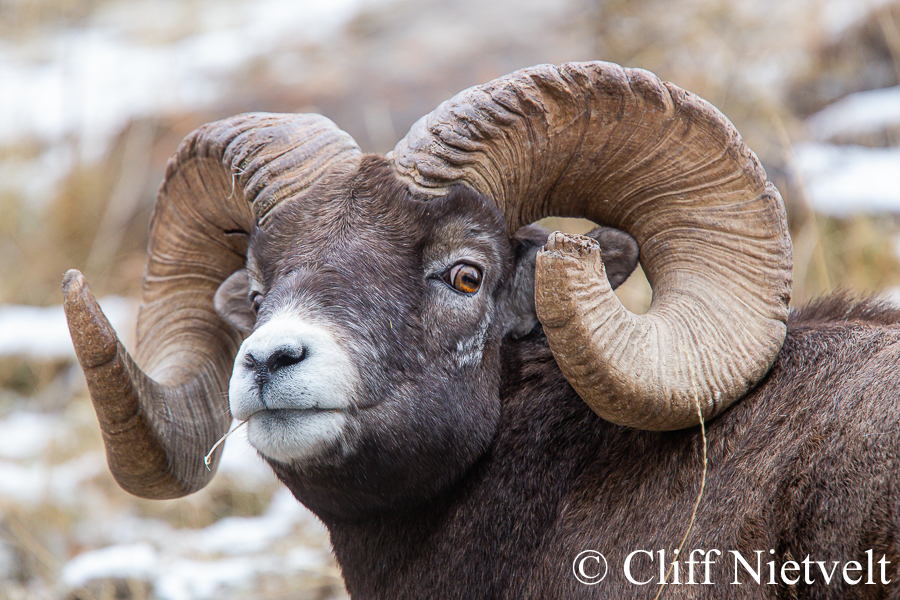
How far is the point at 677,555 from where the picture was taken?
9.56ft

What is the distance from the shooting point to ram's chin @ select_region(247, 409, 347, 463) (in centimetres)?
297

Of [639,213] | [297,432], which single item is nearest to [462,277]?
[639,213]

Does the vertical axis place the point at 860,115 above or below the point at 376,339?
below

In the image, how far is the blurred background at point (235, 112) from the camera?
6379 millimetres

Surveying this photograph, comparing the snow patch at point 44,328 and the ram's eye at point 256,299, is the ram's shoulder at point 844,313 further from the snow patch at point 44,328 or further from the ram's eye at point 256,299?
the snow patch at point 44,328

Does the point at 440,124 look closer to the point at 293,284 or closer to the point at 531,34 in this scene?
the point at 293,284

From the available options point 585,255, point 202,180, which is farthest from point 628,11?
point 585,255

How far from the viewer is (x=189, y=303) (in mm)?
4508

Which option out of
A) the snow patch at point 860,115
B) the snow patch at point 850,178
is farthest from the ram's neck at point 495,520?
the snow patch at point 860,115

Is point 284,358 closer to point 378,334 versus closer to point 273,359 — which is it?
point 273,359

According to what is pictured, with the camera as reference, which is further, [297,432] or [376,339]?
[376,339]

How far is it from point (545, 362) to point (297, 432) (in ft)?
3.74

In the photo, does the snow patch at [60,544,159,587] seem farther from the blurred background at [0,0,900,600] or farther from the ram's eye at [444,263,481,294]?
the ram's eye at [444,263,481,294]

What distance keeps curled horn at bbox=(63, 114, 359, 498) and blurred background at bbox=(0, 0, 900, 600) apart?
5.84 ft
